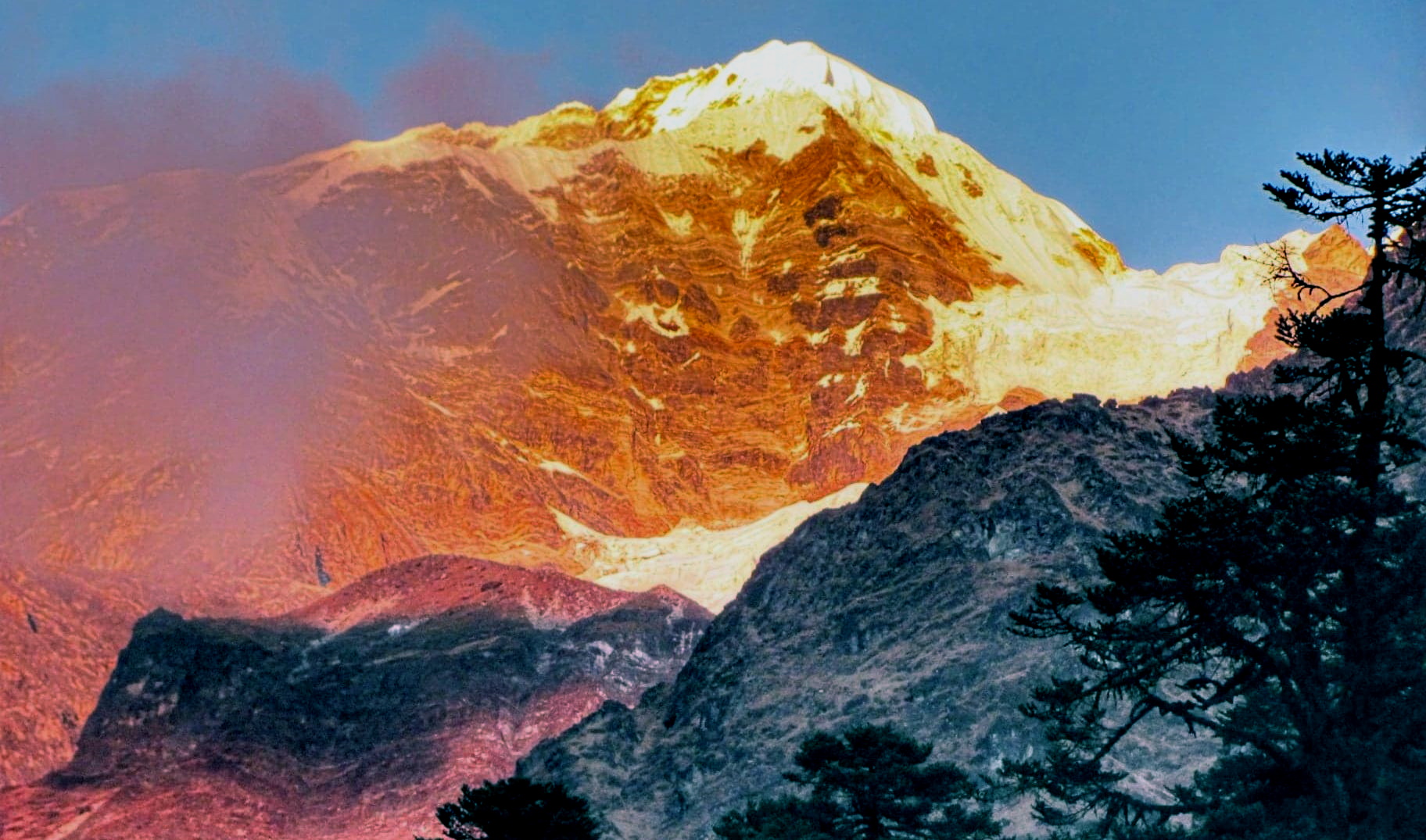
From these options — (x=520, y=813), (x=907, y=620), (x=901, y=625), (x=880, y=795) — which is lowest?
(x=520, y=813)

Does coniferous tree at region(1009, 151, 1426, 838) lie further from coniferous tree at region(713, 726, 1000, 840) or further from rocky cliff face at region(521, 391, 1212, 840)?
rocky cliff face at region(521, 391, 1212, 840)

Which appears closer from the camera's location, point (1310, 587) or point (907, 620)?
point (1310, 587)

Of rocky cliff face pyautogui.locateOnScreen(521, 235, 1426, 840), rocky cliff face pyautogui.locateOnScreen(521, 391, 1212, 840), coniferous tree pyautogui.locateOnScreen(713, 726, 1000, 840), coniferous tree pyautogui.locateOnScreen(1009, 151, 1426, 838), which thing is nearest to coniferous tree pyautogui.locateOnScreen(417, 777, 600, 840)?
coniferous tree pyautogui.locateOnScreen(713, 726, 1000, 840)

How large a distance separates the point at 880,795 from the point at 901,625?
254ft

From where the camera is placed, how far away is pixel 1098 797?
60344mm

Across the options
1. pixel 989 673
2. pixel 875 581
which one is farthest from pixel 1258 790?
pixel 875 581

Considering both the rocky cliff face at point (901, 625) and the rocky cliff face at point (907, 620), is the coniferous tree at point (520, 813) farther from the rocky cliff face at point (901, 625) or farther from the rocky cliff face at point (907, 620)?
the rocky cliff face at point (901, 625)

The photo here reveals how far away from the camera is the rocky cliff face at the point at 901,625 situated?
140500 millimetres

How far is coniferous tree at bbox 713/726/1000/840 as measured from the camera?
77.7 meters

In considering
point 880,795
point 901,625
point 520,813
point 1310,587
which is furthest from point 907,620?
point 1310,587

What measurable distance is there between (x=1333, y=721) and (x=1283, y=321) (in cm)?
955

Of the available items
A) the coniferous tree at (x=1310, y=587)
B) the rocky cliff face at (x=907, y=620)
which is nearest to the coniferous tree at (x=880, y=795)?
the coniferous tree at (x=1310, y=587)

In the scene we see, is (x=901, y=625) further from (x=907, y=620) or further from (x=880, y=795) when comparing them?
(x=880, y=795)

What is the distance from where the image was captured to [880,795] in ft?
257
